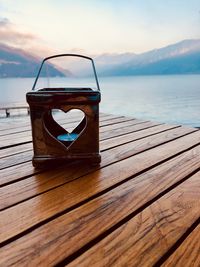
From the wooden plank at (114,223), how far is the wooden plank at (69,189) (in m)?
0.01

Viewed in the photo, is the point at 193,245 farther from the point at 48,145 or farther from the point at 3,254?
the point at 48,145

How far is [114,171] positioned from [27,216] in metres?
0.50

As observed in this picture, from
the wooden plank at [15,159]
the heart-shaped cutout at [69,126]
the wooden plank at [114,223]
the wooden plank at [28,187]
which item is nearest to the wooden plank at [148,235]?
the wooden plank at [114,223]

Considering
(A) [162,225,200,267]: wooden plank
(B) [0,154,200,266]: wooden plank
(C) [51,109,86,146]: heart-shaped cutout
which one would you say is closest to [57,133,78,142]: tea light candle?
(C) [51,109,86,146]: heart-shaped cutout

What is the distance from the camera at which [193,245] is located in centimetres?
67

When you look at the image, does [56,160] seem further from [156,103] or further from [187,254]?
[156,103]

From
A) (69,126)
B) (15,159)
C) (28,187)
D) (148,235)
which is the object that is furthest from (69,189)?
(69,126)

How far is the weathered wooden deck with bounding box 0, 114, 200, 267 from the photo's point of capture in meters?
0.64

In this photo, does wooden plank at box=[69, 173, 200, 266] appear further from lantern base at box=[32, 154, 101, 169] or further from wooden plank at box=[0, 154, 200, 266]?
lantern base at box=[32, 154, 101, 169]

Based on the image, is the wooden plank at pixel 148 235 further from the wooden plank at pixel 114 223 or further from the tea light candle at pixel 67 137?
the tea light candle at pixel 67 137

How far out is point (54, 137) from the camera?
1.21 m

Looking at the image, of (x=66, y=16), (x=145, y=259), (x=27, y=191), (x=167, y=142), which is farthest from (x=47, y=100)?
(x=66, y=16)

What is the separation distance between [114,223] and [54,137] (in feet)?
1.91

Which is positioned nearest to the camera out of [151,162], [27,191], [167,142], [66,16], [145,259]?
[145,259]
